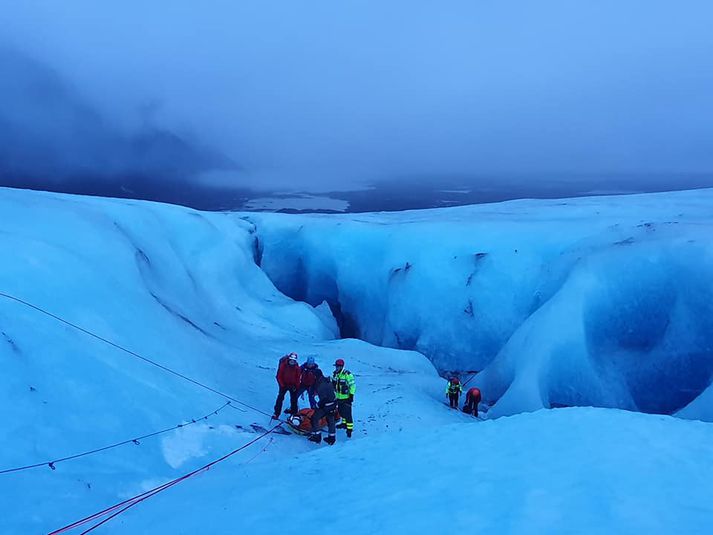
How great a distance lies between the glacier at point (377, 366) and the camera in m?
3.28

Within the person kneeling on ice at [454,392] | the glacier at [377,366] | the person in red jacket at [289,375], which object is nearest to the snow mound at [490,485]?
the glacier at [377,366]

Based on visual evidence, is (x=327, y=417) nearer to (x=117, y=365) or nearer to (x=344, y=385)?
(x=344, y=385)

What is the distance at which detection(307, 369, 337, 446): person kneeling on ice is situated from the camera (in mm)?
6094

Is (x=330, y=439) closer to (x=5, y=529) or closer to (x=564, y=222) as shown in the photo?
(x=5, y=529)

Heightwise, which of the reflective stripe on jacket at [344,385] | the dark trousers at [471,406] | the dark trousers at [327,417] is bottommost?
the dark trousers at [471,406]

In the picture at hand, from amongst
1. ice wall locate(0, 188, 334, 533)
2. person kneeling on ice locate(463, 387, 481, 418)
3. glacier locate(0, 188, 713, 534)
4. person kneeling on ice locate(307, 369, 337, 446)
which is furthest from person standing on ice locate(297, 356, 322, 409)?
person kneeling on ice locate(463, 387, 481, 418)

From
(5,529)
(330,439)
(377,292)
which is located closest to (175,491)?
(5,529)

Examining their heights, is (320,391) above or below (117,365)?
below

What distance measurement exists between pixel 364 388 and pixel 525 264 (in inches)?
251

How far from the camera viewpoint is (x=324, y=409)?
6148mm

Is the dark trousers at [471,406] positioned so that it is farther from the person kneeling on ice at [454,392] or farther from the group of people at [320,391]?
the group of people at [320,391]

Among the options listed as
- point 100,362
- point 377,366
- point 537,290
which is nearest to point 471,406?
point 377,366

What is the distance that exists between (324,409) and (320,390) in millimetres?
275

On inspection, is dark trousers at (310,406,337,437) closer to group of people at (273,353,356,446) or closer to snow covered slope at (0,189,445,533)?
group of people at (273,353,356,446)
